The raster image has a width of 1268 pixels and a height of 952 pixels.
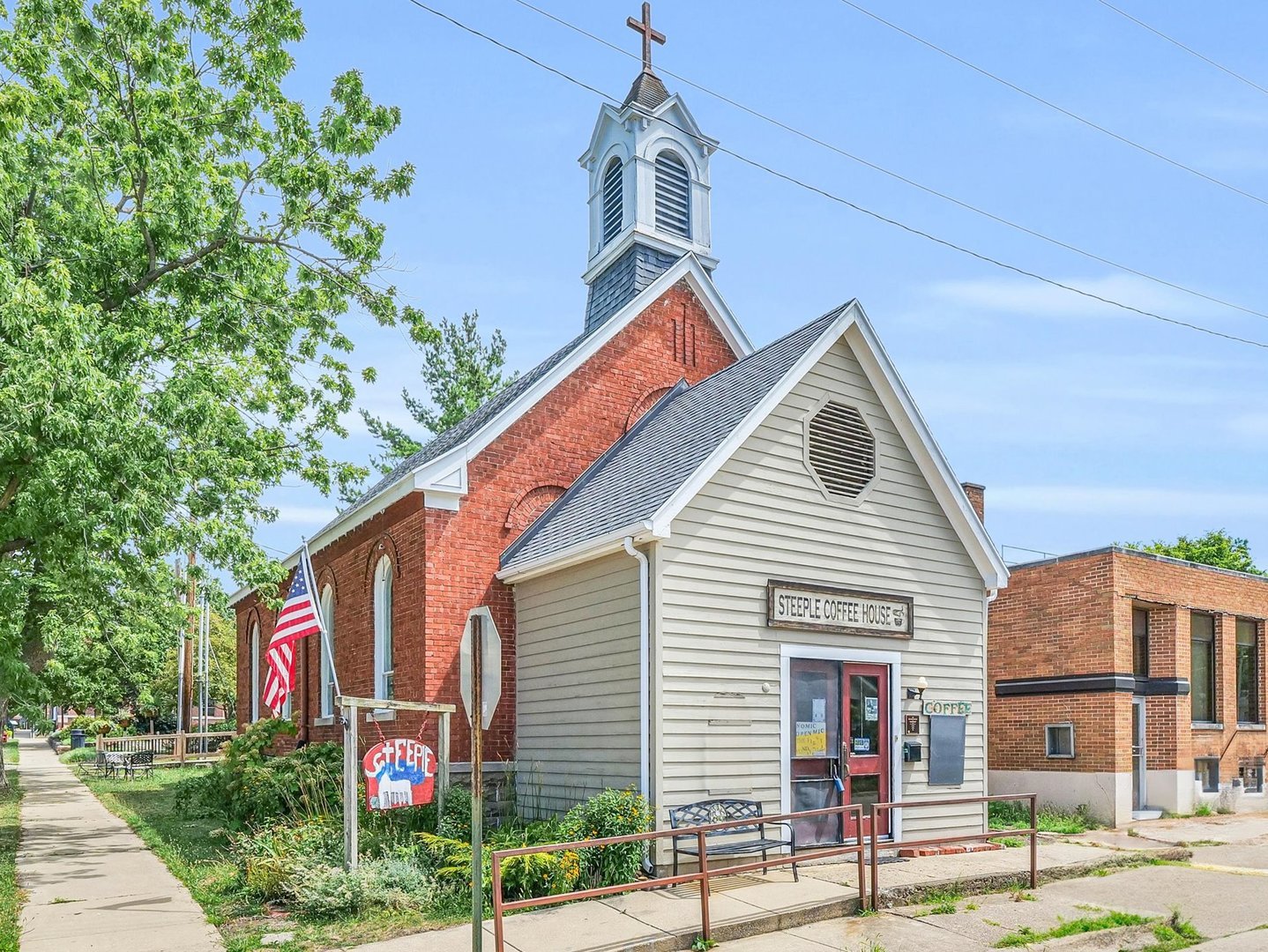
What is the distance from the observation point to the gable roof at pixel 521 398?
15.4 metres

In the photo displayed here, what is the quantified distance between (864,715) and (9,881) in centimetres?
1067

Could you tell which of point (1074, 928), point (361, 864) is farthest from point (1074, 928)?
point (361, 864)

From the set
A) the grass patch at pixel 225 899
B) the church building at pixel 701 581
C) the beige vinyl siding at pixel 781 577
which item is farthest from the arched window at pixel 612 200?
the grass patch at pixel 225 899

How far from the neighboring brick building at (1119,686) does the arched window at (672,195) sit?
32.6 feet

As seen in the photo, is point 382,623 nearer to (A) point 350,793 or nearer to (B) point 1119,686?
(A) point 350,793

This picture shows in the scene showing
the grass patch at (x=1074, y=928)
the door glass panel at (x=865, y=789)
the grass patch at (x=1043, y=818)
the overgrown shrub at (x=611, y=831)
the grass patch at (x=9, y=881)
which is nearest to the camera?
the grass patch at (x=1074, y=928)

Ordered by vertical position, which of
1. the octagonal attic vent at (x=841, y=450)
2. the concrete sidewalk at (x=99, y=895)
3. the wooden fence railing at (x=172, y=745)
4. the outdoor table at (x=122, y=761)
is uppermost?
the octagonal attic vent at (x=841, y=450)

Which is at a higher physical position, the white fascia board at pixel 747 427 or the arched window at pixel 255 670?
the white fascia board at pixel 747 427

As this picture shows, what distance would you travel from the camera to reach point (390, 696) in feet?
55.3

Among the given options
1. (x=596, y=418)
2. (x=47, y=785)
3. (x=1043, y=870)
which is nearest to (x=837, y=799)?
(x=1043, y=870)

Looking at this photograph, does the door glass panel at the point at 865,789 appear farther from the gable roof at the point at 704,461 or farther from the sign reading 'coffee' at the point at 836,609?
the gable roof at the point at 704,461

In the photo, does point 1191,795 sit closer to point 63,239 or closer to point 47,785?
point 63,239

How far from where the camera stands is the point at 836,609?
13805mm

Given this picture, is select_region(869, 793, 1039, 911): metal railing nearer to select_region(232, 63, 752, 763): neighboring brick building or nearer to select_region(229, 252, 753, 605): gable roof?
select_region(232, 63, 752, 763): neighboring brick building
